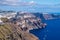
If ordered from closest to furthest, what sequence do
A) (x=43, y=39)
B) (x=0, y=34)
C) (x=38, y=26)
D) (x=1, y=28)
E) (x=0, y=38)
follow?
(x=0, y=38), (x=0, y=34), (x=1, y=28), (x=43, y=39), (x=38, y=26)

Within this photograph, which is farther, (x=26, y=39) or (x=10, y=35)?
(x=26, y=39)

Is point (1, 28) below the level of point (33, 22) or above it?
above

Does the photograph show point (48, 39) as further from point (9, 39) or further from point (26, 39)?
point (9, 39)

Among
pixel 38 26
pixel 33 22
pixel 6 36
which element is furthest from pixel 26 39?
pixel 33 22

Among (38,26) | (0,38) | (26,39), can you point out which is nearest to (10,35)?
(0,38)

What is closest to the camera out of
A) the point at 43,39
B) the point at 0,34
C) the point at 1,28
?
the point at 0,34

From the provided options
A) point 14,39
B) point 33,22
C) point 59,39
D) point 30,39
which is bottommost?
point 33,22

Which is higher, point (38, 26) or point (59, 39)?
point (59, 39)

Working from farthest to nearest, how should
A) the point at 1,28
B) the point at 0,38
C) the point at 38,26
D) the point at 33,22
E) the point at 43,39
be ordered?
the point at 33,22, the point at 38,26, the point at 43,39, the point at 1,28, the point at 0,38

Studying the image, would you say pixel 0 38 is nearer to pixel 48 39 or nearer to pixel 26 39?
pixel 26 39

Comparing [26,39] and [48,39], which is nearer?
[26,39]
